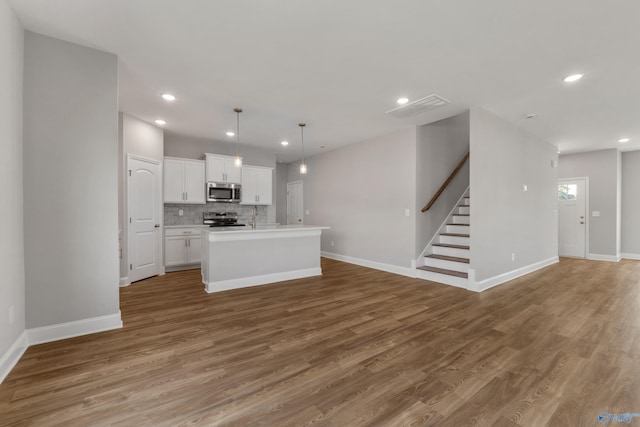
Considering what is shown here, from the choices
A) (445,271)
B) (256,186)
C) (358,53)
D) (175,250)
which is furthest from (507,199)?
(175,250)

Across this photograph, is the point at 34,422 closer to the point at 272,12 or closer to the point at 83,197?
the point at 83,197

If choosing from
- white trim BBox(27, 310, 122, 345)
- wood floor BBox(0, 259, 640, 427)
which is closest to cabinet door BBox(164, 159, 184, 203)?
wood floor BBox(0, 259, 640, 427)

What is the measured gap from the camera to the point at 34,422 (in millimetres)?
1582

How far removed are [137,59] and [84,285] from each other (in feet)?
7.91

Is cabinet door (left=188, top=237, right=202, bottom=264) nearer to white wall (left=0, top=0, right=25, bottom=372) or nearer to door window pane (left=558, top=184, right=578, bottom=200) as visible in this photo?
white wall (left=0, top=0, right=25, bottom=372)

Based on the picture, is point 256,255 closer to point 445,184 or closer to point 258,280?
point 258,280

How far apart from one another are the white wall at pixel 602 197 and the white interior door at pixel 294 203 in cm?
758

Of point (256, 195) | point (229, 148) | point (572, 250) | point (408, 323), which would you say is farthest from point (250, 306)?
point (572, 250)

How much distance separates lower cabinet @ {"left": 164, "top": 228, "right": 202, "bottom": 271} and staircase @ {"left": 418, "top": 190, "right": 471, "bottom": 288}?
4.61m

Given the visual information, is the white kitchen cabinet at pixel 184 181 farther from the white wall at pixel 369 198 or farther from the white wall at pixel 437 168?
the white wall at pixel 437 168

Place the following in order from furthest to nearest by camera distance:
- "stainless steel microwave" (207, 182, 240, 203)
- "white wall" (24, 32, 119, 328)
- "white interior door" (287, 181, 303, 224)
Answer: "white interior door" (287, 181, 303, 224), "stainless steel microwave" (207, 182, 240, 203), "white wall" (24, 32, 119, 328)

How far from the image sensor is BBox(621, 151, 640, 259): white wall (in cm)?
679

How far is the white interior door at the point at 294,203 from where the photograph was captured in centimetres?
841

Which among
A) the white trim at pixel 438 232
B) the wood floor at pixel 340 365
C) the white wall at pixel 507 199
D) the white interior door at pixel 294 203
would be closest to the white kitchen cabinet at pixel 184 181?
the wood floor at pixel 340 365
